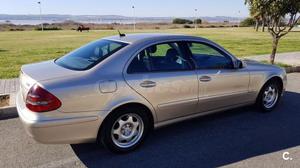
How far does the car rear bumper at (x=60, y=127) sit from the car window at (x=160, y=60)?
0.82 meters

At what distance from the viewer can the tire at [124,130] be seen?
3729 millimetres

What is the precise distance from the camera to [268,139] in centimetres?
442

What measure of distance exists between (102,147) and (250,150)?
1.97 metres

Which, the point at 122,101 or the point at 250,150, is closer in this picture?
the point at 122,101

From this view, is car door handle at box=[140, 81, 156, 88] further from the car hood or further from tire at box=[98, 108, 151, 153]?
the car hood

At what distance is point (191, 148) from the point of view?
4117 mm

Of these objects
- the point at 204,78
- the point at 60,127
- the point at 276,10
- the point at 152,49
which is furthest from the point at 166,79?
the point at 276,10

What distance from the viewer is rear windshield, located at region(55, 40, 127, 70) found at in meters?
3.88

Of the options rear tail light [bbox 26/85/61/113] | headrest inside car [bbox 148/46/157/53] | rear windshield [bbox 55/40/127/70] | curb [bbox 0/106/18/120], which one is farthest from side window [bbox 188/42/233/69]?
curb [bbox 0/106/18/120]

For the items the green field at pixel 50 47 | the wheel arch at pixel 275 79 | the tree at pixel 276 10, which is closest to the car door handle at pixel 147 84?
the wheel arch at pixel 275 79

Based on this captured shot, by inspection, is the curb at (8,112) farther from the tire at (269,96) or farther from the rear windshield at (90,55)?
the tire at (269,96)

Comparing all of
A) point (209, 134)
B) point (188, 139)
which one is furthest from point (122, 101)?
point (209, 134)

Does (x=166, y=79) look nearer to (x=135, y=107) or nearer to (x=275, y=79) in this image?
(x=135, y=107)

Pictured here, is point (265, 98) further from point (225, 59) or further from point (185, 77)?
point (185, 77)
